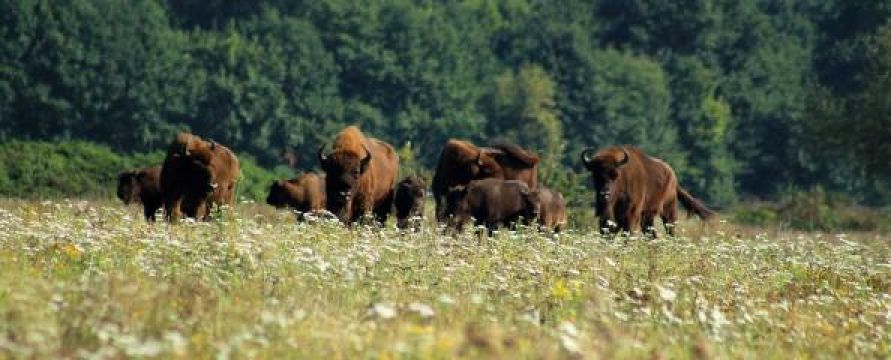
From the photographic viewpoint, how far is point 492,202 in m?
25.5

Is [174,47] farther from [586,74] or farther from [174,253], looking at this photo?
[174,253]

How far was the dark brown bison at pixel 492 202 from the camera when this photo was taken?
2523 cm

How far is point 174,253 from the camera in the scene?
14.6 m

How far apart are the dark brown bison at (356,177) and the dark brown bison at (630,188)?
9.36ft

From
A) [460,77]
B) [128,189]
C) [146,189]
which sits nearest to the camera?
[146,189]

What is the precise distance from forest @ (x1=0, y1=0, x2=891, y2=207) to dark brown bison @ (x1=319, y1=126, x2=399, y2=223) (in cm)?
3279

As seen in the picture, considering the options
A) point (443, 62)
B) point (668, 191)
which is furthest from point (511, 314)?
point (443, 62)

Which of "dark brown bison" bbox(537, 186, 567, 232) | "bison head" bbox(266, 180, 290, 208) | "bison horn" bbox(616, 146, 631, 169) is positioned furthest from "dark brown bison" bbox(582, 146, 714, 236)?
"bison head" bbox(266, 180, 290, 208)

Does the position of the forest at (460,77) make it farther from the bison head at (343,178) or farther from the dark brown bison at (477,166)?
the bison head at (343,178)

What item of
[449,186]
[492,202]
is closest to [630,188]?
[449,186]

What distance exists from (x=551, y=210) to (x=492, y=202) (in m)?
1.63

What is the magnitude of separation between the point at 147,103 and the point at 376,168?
1900 inches

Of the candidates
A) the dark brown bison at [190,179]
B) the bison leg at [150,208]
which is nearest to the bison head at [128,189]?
the bison leg at [150,208]

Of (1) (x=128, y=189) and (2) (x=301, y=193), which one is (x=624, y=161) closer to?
(2) (x=301, y=193)
